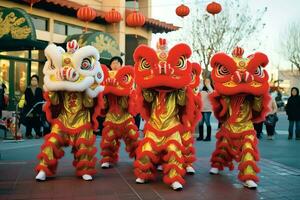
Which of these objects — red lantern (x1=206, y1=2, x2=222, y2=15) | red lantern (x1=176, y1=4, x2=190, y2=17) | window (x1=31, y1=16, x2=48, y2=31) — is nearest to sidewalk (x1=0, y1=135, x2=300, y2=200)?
red lantern (x1=206, y1=2, x2=222, y2=15)

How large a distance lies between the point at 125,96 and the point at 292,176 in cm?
317

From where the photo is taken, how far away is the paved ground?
18.7ft

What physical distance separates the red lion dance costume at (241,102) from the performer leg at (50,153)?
8.27 feet

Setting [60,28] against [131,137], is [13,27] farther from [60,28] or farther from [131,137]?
[131,137]

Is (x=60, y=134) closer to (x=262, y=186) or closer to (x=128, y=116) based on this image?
(x=128, y=116)

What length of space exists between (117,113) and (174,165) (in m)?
1.98

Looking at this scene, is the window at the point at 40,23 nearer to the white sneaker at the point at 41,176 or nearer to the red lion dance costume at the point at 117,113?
the red lion dance costume at the point at 117,113

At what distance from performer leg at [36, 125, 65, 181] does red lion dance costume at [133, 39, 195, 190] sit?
47.9 inches

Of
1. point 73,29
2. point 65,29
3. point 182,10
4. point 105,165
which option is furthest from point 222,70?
point 73,29

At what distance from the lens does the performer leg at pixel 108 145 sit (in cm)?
755

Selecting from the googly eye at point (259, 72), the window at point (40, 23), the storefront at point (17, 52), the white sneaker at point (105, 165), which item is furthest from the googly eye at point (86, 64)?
the window at point (40, 23)

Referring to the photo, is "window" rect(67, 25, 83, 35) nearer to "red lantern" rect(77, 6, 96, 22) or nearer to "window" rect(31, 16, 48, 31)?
"window" rect(31, 16, 48, 31)

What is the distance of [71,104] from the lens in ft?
21.2

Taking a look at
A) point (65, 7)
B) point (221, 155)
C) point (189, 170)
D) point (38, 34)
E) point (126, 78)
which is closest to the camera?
point (221, 155)
